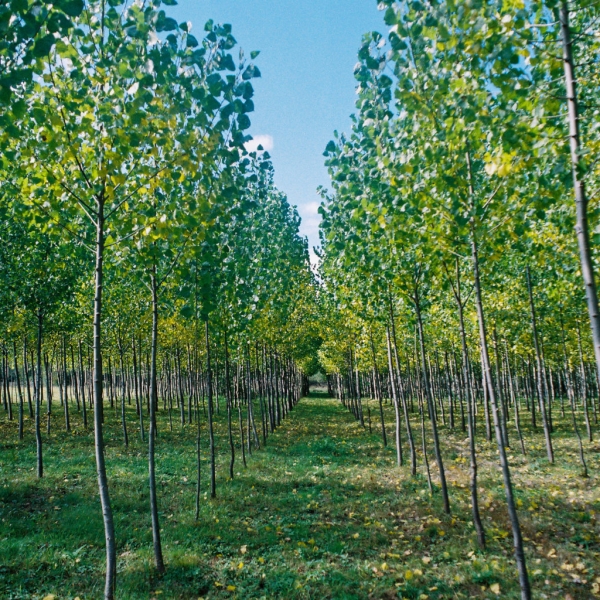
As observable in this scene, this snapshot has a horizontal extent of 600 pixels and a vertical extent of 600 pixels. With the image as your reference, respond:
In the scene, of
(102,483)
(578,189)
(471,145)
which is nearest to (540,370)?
(471,145)

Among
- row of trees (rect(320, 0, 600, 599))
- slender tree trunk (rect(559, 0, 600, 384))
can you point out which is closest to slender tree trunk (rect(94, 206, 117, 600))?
row of trees (rect(320, 0, 600, 599))

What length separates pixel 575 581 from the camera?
225 inches

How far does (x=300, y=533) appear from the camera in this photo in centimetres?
786

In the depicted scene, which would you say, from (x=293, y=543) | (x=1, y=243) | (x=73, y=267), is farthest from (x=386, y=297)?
(x=1, y=243)

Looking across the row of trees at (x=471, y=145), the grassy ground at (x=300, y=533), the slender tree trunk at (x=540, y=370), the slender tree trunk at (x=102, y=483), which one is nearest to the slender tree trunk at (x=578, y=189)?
the row of trees at (x=471, y=145)

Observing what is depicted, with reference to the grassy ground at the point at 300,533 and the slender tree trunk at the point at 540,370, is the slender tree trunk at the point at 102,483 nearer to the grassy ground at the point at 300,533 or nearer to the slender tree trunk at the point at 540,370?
the grassy ground at the point at 300,533

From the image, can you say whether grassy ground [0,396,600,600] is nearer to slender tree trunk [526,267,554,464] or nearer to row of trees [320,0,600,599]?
slender tree trunk [526,267,554,464]

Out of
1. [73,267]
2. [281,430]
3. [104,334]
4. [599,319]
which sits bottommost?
[281,430]

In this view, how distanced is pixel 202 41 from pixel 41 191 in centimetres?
240

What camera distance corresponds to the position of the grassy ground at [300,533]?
19.3 ft

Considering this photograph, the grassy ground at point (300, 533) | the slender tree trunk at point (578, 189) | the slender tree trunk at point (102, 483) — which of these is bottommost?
the grassy ground at point (300, 533)

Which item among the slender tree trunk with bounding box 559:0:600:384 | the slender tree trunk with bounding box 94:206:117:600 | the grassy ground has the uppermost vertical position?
Answer: the slender tree trunk with bounding box 559:0:600:384

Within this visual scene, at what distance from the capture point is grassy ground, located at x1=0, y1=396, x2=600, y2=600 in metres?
5.89

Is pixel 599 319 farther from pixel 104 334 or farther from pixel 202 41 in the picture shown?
pixel 104 334
